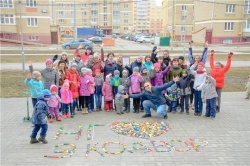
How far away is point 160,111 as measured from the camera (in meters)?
7.24

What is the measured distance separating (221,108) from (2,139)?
22.8 feet

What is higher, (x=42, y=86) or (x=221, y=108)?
(x=42, y=86)

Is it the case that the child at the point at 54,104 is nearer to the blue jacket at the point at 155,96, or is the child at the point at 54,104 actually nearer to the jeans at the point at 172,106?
the blue jacket at the point at 155,96

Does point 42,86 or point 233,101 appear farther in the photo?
point 233,101

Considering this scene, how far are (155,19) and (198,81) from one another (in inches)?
5689

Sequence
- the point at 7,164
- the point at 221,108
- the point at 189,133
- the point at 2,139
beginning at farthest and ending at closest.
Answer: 1. the point at 221,108
2. the point at 189,133
3. the point at 2,139
4. the point at 7,164

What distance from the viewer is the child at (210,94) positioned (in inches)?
287

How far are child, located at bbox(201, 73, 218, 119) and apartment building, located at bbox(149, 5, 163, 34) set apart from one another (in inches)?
5466

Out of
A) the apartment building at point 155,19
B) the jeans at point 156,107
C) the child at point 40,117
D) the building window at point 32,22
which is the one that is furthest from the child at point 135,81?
the apartment building at point 155,19

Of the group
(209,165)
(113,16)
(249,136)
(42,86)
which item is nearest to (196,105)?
(249,136)

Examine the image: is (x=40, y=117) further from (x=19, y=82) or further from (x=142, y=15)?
(x=142, y=15)

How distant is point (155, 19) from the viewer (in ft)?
479

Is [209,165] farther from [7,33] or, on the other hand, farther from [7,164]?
[7,33]

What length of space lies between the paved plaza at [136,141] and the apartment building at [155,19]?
457 feet
